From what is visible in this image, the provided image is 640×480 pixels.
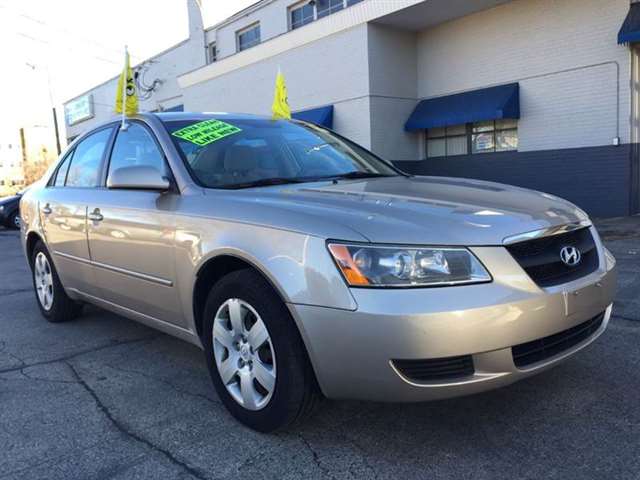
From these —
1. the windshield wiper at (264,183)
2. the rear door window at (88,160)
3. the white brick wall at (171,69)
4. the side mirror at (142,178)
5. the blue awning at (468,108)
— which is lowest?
the windshield wiper at (264,183)

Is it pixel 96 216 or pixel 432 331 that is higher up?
pixel 96 216

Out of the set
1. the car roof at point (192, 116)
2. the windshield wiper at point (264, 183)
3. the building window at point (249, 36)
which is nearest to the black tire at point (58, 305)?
the car roof at point (192, 116)

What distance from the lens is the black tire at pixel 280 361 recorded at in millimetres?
2516

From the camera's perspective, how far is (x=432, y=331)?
2221 millimetres

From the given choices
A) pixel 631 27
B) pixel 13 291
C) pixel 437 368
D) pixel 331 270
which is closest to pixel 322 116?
pixel 631 27

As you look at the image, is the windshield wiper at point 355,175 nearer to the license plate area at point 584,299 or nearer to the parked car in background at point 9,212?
the license plate area at point 584,299

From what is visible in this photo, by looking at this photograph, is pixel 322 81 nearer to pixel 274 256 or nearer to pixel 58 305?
pixel 58 305

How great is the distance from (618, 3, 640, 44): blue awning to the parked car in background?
52.1 ft

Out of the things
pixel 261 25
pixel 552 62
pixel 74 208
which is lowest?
pixel 74 208

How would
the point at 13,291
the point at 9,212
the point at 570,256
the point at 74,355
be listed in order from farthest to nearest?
the point at 9,212, the point at 13,291, the point at 74,355, the point at 570,256

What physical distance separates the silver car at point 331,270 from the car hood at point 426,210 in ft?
0.04

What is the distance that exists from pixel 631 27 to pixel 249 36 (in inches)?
537

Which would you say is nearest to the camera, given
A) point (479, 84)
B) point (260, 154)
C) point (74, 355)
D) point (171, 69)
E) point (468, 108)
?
point (260, 154)

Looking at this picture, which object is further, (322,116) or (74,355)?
(322,116)
